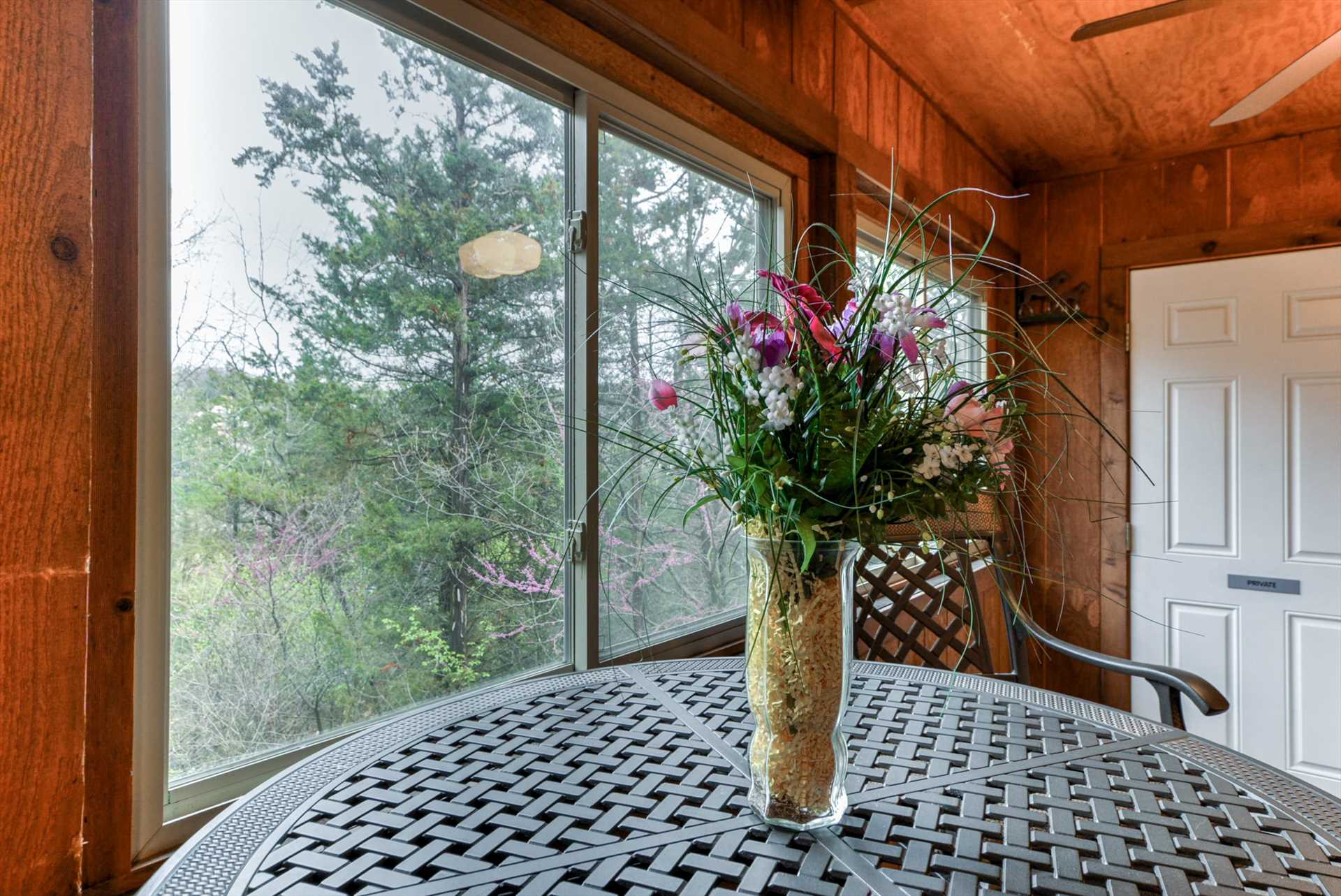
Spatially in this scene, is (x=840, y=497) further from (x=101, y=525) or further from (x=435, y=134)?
(x=435, y=134)

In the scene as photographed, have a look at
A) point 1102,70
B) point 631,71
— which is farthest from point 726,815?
point 1102,70

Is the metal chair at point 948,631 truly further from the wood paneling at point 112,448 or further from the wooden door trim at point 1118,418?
the wooden door trim at point 1118,418

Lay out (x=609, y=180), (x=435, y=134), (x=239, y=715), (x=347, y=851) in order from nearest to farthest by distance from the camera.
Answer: (x=347, y=851), (x=239, y=715), (x=435, y=134), (x=609, y=180)

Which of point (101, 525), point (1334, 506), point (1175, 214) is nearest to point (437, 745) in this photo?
point (101, 525)

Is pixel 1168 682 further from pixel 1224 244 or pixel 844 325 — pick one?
pixel 1224 244

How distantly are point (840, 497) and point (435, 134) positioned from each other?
93 centimetres

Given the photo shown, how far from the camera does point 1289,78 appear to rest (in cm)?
155

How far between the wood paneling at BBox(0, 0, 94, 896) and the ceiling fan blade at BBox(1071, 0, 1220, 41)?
76.6 inches

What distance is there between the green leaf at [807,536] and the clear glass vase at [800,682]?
24 millimetres

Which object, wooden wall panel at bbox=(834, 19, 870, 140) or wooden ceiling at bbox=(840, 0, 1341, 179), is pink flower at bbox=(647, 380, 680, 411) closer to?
wooden wall panel at bbox=(834, 19, 870, 140)

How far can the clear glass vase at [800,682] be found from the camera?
769mm

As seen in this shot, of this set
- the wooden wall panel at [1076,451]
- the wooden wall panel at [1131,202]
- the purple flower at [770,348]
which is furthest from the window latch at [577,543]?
the wooden wall panel at [1131,202]

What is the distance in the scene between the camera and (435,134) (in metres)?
1.27

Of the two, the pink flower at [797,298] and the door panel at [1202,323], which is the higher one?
the door panel at [1202,323]
